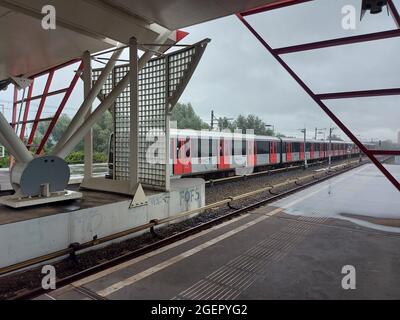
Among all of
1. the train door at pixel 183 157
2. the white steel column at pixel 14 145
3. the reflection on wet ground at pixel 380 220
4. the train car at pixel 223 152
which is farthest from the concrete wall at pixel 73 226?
the train door at pixel 183 157

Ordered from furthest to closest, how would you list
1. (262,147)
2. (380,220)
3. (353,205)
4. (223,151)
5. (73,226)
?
(262,147) → (223,151) → (353,205) → (380,220) → (73,226)

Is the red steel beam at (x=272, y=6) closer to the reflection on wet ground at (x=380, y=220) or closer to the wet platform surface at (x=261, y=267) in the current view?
the wet platform surface at (x=261, y=267)

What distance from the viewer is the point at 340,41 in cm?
386

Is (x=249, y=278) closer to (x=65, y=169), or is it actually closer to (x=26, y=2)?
(x=65, y=169)

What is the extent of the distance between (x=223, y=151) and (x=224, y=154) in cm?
18

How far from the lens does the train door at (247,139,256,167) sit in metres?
18.1

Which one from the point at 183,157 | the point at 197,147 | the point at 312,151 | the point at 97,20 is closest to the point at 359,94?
the point at 97,20

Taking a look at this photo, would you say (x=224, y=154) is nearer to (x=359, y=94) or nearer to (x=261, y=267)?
(x=261, y=267)

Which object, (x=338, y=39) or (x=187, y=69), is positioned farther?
(x=187, y=69)

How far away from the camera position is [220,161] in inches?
611

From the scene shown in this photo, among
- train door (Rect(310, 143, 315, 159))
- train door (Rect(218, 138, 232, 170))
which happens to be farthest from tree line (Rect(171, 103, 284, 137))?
train door (Rect(218, 138, 232, 170))

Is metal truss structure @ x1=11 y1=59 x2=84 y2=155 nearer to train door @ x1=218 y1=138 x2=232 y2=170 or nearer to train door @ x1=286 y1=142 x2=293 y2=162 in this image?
train door @ x1=218 y1=138 x2=232 y2=170
